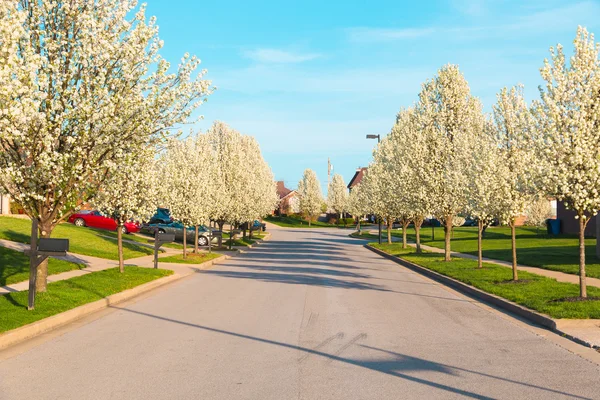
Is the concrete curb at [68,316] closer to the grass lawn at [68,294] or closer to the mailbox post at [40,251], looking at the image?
the grass lawn at [68,294]

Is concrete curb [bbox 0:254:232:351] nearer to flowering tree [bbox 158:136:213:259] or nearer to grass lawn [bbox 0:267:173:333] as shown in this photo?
grass lawn [bbox 0:267:173:333]

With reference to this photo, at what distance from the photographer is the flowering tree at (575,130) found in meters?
13.5

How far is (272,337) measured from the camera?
10555 millimetres

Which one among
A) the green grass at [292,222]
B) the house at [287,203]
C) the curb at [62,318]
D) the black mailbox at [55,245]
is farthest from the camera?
the house at [287,203]

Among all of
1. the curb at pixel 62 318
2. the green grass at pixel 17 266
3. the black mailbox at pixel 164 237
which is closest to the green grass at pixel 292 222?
the black mailbox at pixel 164 237

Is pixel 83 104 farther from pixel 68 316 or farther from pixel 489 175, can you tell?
pixel 489 175

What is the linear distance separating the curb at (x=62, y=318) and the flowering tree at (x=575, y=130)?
10007 mm

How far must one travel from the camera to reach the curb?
9.95m

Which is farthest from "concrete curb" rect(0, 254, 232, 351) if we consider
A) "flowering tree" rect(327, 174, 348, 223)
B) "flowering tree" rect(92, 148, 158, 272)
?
"flowering tree" rect(327, 174, 348, 223)

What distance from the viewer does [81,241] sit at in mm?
31375

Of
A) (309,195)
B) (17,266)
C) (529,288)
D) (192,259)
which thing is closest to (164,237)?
(192,259)

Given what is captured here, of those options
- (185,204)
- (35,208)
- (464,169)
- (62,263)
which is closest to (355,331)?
(35,208)

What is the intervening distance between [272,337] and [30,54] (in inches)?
261

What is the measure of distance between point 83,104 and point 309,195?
101 meters
